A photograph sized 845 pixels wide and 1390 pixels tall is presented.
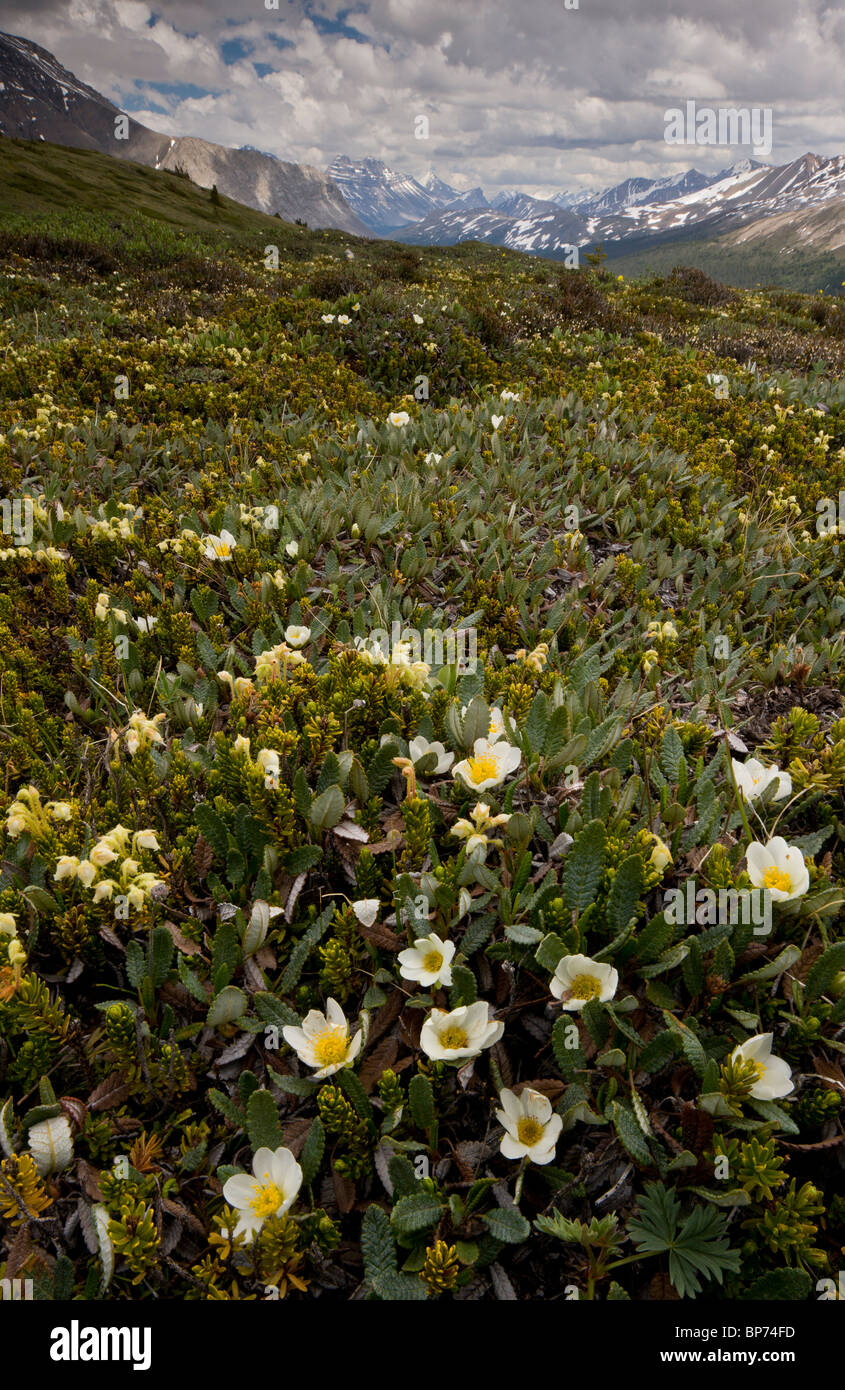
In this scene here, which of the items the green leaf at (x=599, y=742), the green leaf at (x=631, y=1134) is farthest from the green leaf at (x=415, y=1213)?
the green leaf at (x=599, y=742)

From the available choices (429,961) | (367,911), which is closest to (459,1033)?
(429,961)

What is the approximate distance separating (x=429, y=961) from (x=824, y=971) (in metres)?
1.08

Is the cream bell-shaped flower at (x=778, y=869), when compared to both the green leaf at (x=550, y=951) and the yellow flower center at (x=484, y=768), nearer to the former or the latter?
the green leaf at (x=550, y=951)

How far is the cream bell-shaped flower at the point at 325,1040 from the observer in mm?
1870

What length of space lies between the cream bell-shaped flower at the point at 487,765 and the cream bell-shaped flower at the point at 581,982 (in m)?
0.65

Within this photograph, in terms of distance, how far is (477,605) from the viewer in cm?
405

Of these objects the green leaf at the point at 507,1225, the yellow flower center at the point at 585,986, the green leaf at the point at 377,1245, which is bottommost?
the green leaf at the point at 377,1245

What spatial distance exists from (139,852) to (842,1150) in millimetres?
2133

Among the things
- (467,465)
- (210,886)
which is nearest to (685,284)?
(467,465)

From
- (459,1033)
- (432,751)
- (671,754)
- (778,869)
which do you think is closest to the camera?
(459,1033)

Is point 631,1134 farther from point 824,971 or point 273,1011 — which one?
point 273,1011

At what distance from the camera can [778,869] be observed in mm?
2074

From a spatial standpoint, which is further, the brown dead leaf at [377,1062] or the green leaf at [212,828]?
the green leaf at [212,828]
